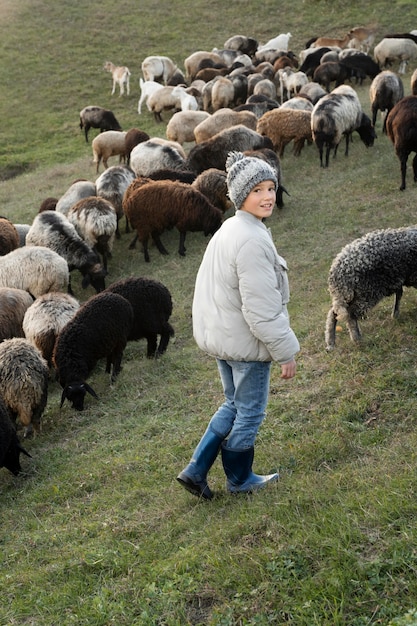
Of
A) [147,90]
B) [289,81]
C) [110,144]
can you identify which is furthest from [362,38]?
A: [110,144]

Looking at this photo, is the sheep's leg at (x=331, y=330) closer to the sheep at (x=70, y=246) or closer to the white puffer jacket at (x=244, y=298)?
the white puffer jacket at (x=244, y=298)

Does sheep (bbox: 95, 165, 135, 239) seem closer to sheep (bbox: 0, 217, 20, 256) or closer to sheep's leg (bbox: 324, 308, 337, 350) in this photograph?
sheep (bbox: 0, 217, 20, 256)

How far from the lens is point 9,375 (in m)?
6.50

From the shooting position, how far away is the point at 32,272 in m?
9.40

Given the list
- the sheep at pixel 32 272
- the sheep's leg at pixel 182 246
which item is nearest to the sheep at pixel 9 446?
the sheep at pixel 32 272

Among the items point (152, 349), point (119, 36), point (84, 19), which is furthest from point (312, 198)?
point (84, 19)

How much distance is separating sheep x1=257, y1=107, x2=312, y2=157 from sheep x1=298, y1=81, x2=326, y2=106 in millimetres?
3063

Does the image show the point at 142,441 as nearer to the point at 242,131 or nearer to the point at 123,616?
the point at 123,616

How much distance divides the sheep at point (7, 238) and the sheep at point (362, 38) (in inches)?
686

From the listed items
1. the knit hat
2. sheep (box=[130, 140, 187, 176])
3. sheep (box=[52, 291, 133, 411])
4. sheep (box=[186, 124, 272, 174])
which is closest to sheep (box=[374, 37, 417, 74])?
sheep (box=[186, 124, 272, 174])

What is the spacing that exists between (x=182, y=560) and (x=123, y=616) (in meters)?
0.41

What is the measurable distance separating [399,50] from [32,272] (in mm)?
17117

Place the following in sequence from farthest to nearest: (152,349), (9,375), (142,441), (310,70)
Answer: (310,70)
(152,349)
(9,375)
(142,441)

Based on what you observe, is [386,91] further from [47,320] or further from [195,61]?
[195,61]
